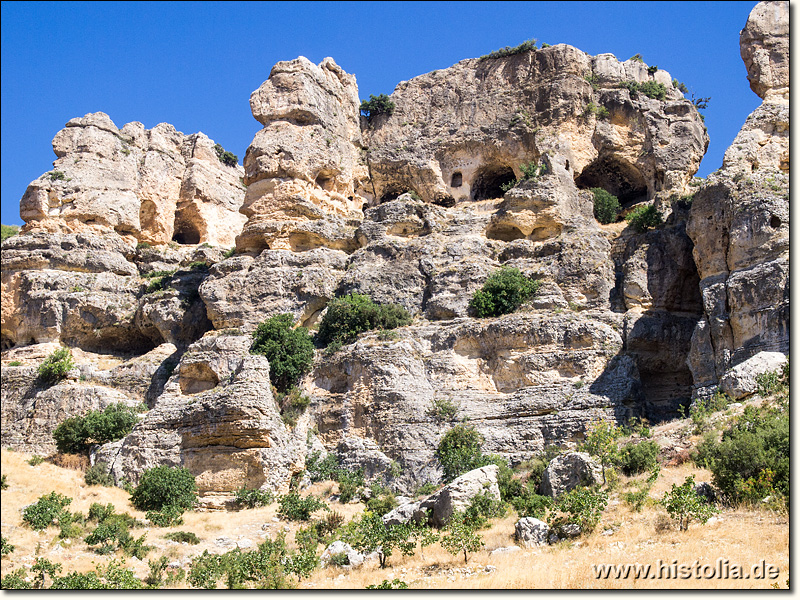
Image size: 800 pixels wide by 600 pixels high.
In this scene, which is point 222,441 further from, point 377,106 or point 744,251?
point 377,106

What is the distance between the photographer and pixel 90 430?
97.1 ft

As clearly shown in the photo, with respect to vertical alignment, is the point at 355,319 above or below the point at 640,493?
above

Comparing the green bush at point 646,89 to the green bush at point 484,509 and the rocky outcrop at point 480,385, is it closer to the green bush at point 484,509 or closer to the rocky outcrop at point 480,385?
the rocky outcrop at point 480,385

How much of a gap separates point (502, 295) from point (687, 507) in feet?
51.3

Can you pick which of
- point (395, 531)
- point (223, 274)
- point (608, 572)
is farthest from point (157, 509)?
point (608, 572)

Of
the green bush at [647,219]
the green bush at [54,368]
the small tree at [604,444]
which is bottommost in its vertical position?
the small tree at [604,444]

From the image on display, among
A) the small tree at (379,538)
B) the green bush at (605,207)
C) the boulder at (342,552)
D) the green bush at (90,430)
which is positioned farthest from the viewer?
the green bush at (605,207)

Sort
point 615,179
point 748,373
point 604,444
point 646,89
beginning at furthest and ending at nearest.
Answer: point 615,179, point 646,89, point 748,373, point 604,444

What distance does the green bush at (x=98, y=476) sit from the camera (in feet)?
89.9

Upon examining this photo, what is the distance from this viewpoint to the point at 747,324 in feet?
87.6

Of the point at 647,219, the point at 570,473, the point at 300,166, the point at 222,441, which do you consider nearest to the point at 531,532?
the point at 570,473

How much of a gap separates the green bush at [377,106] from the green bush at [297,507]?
83.1 ft

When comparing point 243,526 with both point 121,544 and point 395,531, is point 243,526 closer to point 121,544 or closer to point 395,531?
point 121,544

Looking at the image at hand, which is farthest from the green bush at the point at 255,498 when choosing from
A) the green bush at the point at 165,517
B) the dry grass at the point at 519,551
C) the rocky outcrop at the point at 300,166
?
the rocky outcrop at the point at 300,166
